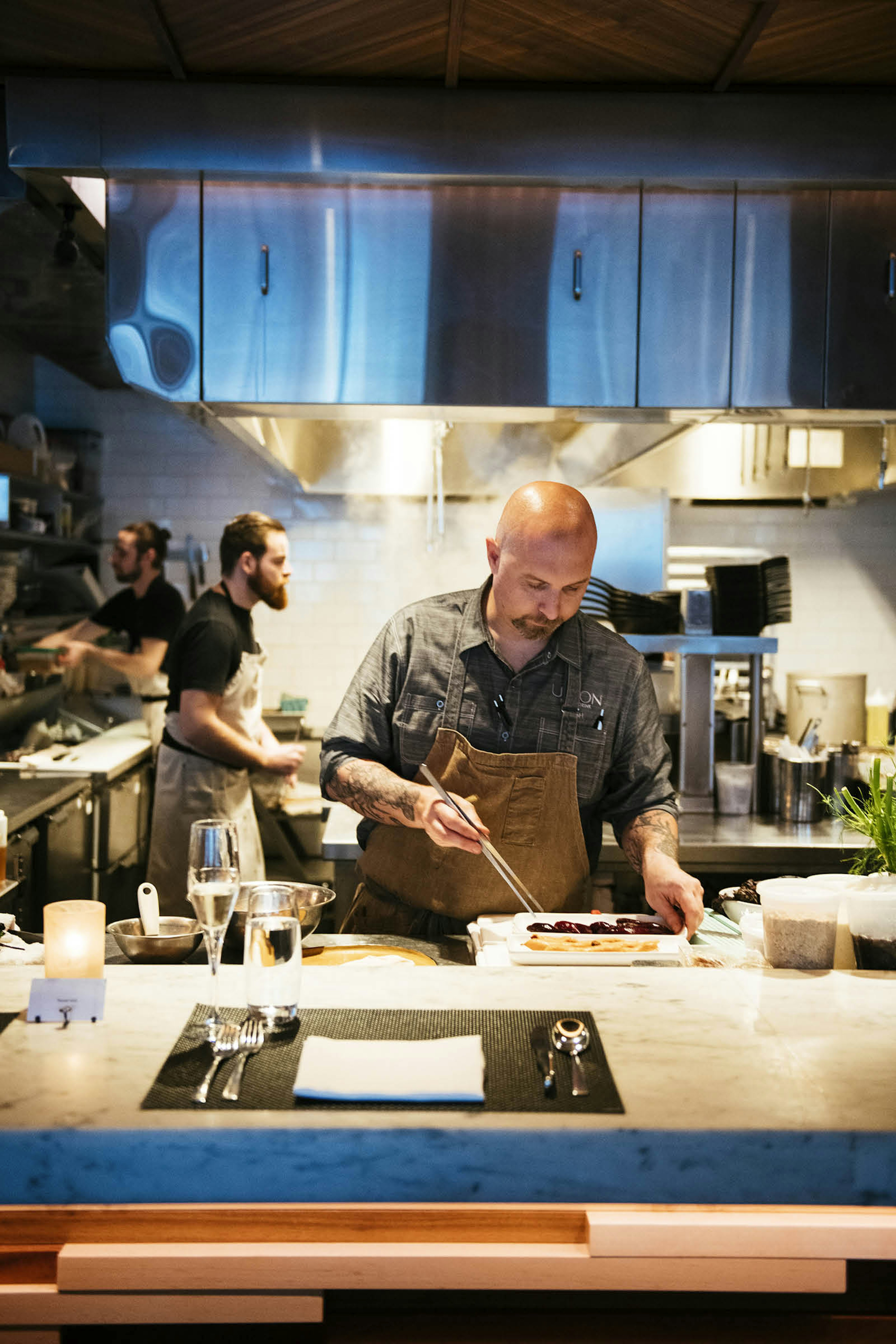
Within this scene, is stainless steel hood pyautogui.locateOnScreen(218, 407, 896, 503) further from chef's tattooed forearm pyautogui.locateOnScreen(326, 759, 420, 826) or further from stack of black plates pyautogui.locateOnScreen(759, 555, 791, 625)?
chef's tattooed forearm pyautogui.locateOnScreen(326, 759, 420, 826)

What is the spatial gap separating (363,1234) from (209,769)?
3.09 metres

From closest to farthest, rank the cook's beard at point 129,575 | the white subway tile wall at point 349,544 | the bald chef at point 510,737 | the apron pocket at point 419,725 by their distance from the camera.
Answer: the bald chef at point 510,737 → the apron pocket at point 419,725 → the cook's beard at point 129,575 → the white subway tile wall at point 349,544

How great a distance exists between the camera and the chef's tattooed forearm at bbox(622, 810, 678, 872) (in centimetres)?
258

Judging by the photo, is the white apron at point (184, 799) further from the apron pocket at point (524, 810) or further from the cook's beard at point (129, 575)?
the cook's beard at point (129, 575)

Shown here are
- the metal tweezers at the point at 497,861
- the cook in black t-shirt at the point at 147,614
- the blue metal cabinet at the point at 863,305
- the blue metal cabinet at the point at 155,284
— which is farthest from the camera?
the cook in black t-shirt at the point at 147,614

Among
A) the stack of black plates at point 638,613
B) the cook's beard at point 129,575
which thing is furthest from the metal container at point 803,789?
the cook's beard at point 129,575

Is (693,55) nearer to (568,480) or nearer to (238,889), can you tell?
(238,889)

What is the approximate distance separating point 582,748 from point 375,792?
0.50 meters

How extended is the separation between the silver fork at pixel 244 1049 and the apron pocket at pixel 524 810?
1.15 m

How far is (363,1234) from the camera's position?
138 cm

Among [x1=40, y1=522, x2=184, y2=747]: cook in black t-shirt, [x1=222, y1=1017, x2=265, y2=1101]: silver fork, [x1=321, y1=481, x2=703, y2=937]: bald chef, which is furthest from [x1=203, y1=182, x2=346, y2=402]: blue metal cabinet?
[x1=40, y1=522, x2=184, y2=747]: cook in black t-shirt

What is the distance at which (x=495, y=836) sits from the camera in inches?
107

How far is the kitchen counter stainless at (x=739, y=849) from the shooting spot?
3707 mm

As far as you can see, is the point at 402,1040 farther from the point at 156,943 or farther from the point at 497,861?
the point at 497,861
